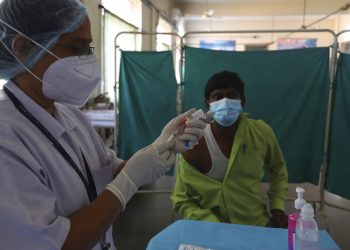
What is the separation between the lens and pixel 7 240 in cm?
62

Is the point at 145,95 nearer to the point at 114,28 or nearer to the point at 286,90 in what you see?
the point at 286,90

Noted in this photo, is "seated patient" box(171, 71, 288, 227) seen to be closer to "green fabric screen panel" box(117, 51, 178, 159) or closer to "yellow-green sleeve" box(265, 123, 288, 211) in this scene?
"yellow-green sleeve" box(265, 123, 288, 211)

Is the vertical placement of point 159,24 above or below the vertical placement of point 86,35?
above

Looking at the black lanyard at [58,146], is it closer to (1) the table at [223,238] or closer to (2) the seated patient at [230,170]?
(1) the table at [223,238]

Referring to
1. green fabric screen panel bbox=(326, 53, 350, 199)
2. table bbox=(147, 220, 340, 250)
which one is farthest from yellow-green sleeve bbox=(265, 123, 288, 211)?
green fabric screen panel bbox=(326, 53, 350, 199)

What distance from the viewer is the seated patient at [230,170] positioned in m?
1.46

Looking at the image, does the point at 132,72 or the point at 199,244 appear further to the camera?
the point at 132,72

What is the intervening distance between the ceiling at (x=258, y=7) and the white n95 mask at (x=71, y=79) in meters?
6.98

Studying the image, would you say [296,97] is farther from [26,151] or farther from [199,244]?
[26,151]

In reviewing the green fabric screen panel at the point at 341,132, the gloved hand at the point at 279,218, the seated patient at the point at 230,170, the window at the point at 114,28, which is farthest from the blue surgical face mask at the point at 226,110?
the window at the point at 114,28

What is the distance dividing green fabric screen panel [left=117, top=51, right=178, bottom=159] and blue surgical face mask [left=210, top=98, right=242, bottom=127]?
3.82ft

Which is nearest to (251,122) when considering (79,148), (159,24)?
(79,148)

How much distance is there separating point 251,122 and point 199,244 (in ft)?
2.47

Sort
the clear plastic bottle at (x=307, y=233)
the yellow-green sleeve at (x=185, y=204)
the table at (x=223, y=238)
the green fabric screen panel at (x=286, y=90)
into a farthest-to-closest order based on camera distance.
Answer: the green fabric screen panel at (x=286, y=90) → the yellow-green sleeve at (x=185, y=204) → the table at (x=223, y=238) → the clear plastic bottle at (x=307, y=233)
